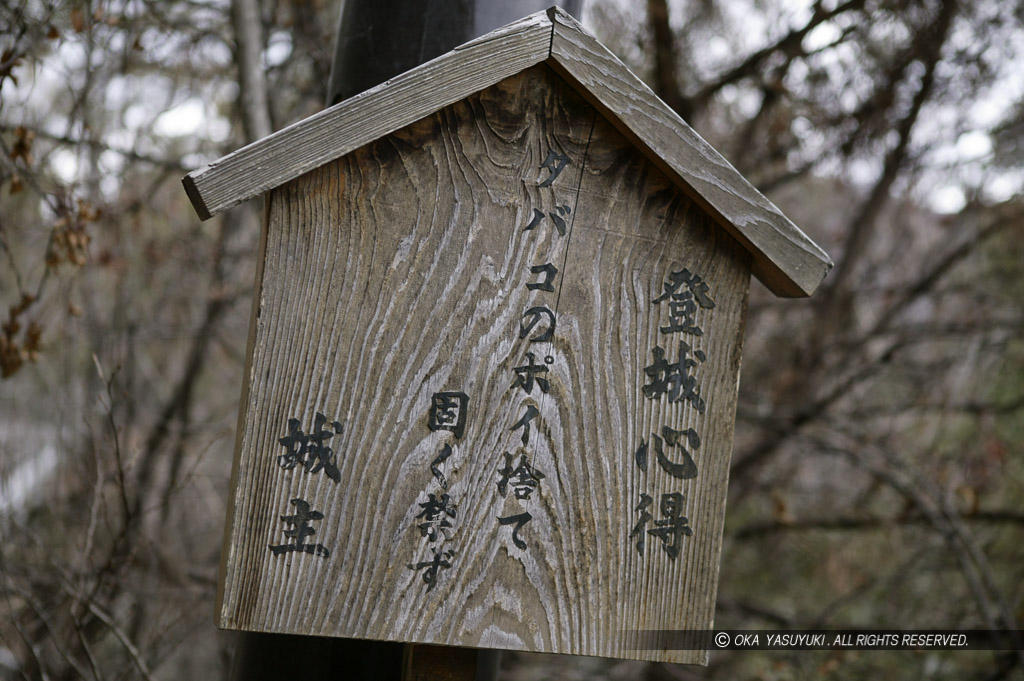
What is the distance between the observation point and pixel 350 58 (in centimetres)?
176

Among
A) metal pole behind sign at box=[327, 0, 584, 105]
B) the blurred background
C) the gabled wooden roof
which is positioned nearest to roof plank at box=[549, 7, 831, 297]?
the gabled wooden roof

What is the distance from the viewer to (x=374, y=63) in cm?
171

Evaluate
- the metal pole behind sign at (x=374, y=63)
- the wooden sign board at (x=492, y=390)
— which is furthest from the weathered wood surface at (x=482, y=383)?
the metal pole behind sign at (x=374, y=63)

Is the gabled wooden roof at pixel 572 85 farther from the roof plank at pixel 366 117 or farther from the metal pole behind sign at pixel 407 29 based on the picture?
the metal pole behind sign at pixel 407 29

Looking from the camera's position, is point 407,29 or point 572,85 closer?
point 572,85

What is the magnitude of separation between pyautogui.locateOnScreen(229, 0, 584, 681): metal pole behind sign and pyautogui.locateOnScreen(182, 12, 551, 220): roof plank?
413mm

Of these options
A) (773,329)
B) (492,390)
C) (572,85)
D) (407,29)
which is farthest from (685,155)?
(773,329)

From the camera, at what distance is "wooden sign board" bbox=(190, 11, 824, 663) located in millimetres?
1216

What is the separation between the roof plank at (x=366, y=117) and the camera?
46.9 inches

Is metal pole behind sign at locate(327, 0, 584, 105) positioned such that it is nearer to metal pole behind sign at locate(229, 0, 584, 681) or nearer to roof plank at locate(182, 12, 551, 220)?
metal pole behind sign at locate(229, 0, 584, 681)

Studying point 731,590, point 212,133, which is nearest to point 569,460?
point 212,133

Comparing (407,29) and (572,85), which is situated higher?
(407,29)

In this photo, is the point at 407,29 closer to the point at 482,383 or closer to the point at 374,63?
the point at 374,63

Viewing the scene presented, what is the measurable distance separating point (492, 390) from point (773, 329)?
338cm
